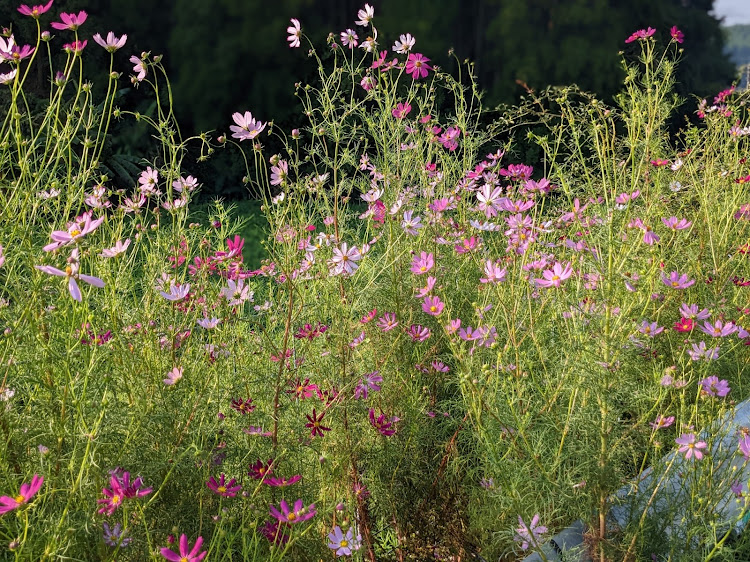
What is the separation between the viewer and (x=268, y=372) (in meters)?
1.92

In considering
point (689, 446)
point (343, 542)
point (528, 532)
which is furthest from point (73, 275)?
point (689, 446)

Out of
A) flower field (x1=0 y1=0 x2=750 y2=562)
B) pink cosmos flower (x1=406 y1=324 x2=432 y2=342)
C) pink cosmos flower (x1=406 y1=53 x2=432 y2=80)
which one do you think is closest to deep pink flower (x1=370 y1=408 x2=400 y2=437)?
flower field (x1=0 y1=0 x2=750 y2=562)

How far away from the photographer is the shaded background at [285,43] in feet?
23.2

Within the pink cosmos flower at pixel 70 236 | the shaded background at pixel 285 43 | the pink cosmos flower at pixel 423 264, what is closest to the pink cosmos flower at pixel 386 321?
the pink cosmos flower at pixel 423 264

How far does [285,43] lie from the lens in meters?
7.36

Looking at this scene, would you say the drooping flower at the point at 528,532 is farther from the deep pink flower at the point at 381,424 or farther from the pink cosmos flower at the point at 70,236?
the pink cosmos flower at the point at 70,236

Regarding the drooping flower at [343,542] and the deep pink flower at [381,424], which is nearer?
the drooping flower at [343,542]

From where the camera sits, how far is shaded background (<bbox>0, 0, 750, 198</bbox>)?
7070 mm

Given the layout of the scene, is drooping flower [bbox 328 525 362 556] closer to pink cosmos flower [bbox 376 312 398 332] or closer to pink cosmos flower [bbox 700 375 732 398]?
pink cosmos flower [bbox 376 312 398 332]

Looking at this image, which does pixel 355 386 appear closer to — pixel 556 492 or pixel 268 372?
pixel 268 372

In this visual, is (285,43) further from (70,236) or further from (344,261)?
(70,236)

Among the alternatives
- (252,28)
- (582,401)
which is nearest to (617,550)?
(582,401)

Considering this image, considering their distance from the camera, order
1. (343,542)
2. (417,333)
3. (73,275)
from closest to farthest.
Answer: (73,275), (343,542), (417,333)

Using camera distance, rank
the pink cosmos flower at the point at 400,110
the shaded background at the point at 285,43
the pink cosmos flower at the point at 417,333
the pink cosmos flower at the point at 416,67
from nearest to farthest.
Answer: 1. the pink cosmos flower at the point at 417,333
2. the pink cosmos flower at the point at 416,67
3. the pink cosmos flower at the point at 400,110
4. the shaded background at the point at 285,43
